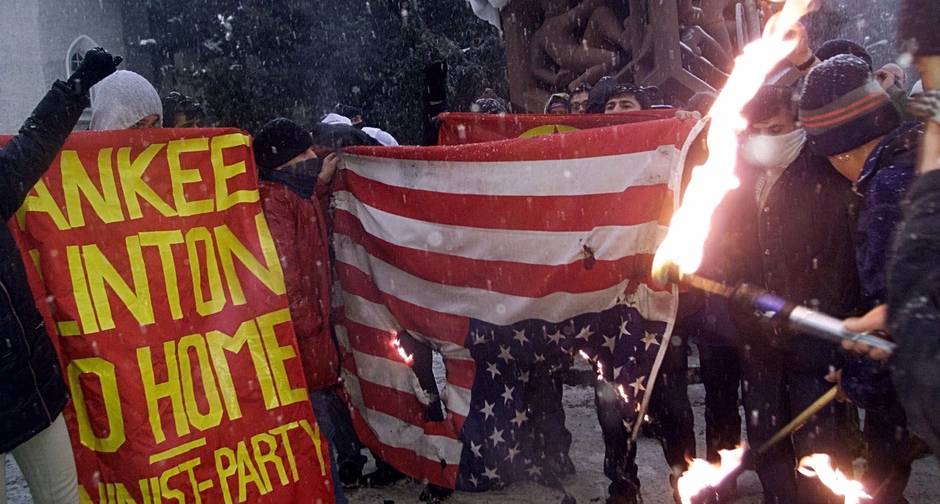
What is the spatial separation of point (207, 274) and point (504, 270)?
1.43 meters

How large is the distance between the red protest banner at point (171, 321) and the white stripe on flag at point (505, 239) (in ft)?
2.30

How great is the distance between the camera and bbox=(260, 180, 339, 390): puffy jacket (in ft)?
12.5

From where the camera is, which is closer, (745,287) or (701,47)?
(745,287)

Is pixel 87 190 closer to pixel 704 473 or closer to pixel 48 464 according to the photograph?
pixel 48 464

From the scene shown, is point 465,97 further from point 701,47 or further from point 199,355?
point 199,355

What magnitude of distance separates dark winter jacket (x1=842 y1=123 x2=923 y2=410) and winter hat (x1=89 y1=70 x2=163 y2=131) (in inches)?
123

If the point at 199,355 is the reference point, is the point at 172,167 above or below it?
above

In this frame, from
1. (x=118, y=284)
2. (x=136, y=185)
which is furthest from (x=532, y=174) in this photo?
(x=118, y=284)

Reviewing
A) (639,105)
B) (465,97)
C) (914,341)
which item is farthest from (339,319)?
(465,97)

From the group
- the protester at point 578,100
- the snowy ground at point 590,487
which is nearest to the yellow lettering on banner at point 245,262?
the snowy ground at point 590,487

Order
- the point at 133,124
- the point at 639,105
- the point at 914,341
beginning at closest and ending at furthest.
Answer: the point at 914,341 < the point at 133,124 < the point at 639,105

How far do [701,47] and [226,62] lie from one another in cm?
1179

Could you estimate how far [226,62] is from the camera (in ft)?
53.8

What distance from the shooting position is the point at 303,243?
389cm
